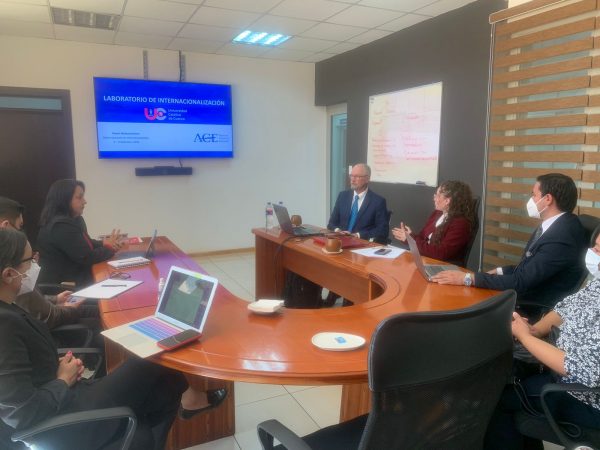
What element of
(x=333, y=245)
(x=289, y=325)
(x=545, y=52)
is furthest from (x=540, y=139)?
(x=289, y=325)

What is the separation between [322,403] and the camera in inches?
96.6

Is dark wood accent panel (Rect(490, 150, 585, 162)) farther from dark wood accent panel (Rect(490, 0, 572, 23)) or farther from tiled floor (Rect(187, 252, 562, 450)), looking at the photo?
tiled floor (Rect(187, 252, 562, 450))

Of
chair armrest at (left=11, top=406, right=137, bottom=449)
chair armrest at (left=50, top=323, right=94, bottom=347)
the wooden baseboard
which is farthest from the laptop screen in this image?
the wooden baseboard

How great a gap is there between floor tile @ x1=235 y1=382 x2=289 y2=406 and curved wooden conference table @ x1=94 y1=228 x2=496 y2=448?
32cm

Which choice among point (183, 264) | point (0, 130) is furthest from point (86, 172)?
point (183, 264)

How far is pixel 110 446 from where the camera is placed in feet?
4.55

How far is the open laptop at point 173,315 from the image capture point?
1518mm

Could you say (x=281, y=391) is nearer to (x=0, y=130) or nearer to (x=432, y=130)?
(x=432, y=130)

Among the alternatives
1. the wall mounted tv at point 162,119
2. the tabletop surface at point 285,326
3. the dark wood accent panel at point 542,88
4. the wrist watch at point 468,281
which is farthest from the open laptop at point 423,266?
the wall mounted tv at point 162,119

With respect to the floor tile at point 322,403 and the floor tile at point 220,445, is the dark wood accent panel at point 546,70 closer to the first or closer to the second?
the floor tile at point 322,403

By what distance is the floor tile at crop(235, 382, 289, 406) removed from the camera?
2.49 metres

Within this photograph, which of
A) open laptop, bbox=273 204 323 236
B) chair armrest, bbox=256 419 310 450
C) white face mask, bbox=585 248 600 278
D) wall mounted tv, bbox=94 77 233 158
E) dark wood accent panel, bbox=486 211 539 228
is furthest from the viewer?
wall mounted tv, bbox=94 77 233 158

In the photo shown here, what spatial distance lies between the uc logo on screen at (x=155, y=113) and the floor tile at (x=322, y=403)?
4.10 meters

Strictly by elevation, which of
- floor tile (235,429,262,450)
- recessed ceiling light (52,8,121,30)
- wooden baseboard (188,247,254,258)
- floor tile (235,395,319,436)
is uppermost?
recessed ceiling light (52,8,121,30)
